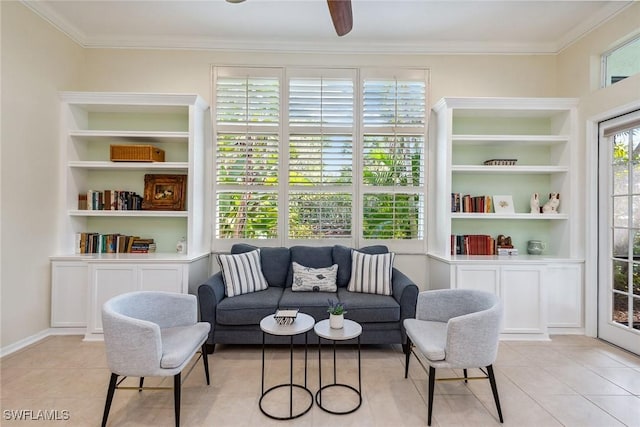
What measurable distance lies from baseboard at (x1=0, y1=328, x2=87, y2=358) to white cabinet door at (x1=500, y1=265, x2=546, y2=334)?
175 inches

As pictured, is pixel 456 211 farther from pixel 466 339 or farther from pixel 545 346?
pixel 466 339

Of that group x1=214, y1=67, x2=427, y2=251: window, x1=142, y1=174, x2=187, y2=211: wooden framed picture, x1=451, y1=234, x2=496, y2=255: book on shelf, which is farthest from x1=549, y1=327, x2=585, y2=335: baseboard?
x1=142, y1=174, x2=187, y2=211: wooden framed picture

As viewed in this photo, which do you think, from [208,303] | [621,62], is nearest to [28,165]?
[208,303]

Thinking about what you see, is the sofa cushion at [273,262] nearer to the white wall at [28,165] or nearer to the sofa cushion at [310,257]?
the sofa cushion at [310,257]

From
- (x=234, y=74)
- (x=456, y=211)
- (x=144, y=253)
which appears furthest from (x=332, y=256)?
(x=234, y=74)

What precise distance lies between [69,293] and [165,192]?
55.7 inches

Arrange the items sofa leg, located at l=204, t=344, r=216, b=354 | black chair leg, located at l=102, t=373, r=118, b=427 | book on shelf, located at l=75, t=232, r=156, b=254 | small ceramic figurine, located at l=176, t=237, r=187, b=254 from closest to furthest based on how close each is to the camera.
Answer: black chair leg, located at l=102, t=373, r=118, b=427, sofa leg, located at l=204, t=344, r=216, b=354, book on shelf, located at l=75, t=232, r=156, b=254, small ceramic figurine, located at l=176, t=237, r=187, b=254

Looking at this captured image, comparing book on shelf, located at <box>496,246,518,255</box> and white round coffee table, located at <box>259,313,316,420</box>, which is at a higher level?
book on shelf, located at <box>496,246,518,255</box>

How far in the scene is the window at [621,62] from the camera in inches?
120

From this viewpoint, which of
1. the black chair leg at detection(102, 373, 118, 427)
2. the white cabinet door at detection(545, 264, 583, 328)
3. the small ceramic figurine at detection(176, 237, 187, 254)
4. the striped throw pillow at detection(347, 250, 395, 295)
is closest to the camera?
the black chair leg at detection(102, 373, 118, 427)

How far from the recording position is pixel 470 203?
376 centimetres

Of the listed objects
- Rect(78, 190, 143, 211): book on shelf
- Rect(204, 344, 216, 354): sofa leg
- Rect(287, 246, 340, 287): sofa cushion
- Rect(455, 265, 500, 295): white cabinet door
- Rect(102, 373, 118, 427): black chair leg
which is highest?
Rect(78, 190, 143, 211): book on shelf

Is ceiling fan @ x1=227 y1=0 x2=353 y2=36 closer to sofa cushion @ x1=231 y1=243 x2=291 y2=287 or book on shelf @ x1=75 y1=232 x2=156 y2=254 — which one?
sofa cushion @ x1=231 y1=243 x2=291 y2=287

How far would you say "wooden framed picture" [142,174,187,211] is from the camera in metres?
3.76
